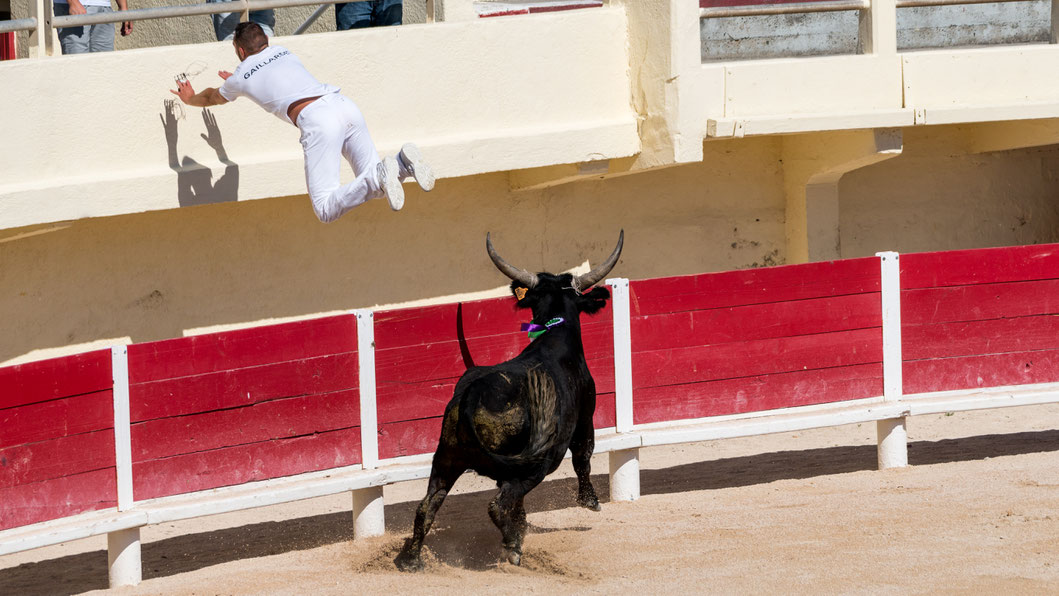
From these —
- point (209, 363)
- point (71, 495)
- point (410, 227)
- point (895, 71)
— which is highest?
point (895, 71)

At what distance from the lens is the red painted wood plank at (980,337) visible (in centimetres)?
841

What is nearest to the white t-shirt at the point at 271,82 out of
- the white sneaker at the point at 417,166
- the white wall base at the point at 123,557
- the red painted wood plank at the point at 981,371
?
the white sneaker at the point at 417,166

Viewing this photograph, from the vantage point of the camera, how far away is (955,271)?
27.7 feet

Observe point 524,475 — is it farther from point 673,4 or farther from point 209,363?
point 673,4

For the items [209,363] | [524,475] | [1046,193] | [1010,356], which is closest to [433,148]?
[209,363]

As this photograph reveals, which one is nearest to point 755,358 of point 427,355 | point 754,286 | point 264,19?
point 754,286

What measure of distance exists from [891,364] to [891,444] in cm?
46

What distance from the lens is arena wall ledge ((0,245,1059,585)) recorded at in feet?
21.2

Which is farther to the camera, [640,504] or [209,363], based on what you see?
[640,504]

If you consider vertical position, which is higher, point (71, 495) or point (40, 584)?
point (71, 495)

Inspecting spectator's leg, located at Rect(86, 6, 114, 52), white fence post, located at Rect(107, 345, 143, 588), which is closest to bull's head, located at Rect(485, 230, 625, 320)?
white fence post, located at Rect(107, 345, 143, 588)

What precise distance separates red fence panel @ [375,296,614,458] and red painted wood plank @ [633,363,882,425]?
2.90 ft

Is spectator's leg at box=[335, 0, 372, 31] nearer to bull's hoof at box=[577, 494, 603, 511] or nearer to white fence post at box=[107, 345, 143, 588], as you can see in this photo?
white fence post at box=[107, 345, 143, 588]

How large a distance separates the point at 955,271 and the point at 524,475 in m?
3.51
